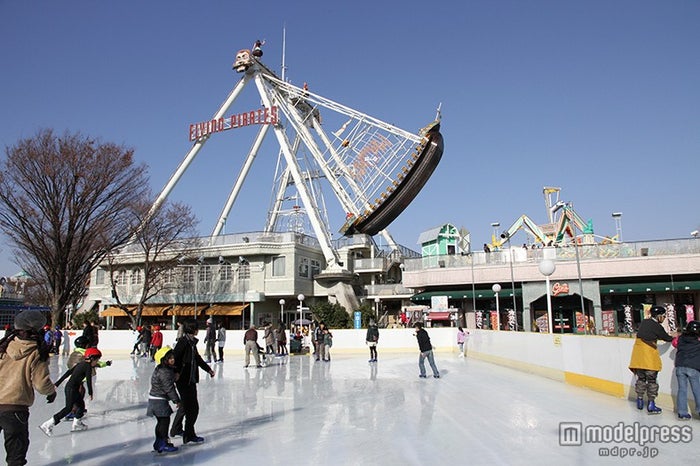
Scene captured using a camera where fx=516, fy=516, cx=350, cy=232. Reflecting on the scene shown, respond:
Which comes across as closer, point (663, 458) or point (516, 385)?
point (663, 458)

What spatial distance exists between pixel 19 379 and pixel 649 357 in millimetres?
8690

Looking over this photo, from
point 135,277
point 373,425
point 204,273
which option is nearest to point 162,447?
point 373,425

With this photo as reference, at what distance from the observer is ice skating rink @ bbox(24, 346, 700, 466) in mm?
6430

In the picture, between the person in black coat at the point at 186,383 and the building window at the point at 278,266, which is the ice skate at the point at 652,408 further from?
the building window at the point at 278,266

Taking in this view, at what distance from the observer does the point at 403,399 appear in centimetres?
1093

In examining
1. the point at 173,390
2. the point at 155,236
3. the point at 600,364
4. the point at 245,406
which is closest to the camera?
the point at 173,390

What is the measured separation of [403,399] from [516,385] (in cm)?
361

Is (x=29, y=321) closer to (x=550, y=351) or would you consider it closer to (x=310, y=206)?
(x=550, y=351)

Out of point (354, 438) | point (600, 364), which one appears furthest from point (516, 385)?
point (354, 438)

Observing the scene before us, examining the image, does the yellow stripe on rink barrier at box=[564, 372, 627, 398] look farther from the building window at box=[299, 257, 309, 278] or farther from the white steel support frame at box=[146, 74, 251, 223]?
the white steel support frame at box=[146, 74, 251, 223]

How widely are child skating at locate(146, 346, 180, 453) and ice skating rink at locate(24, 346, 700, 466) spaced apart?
0.64 feet

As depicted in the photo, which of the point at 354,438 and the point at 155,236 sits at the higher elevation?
the point at 155,236

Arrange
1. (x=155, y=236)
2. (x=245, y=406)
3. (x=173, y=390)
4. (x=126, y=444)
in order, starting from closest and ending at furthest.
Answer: (x=173, y=390), (x=126, y=444), (x=245, y=406), (x=155, y=236)

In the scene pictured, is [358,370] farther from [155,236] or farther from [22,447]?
[155,236]
